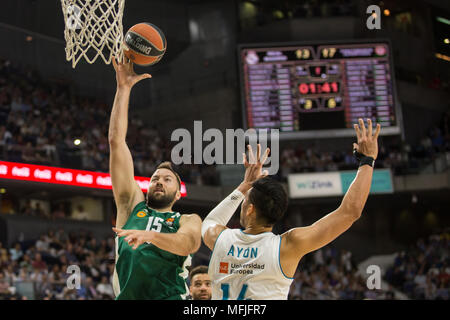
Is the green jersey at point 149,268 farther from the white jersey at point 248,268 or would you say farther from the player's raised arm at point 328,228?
the player's raised arm at point 328,228

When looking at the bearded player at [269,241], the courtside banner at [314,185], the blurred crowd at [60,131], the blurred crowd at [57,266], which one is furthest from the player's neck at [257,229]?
the courtside banner at [314,185]

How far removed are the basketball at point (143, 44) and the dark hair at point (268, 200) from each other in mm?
1861

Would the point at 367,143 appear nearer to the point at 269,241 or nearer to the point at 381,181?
the point at 269,241

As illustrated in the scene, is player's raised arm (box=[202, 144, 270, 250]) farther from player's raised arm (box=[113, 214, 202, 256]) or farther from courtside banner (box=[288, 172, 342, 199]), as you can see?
courtside banner (box=[288, 172, 342, 199])

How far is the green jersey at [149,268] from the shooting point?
3.63m

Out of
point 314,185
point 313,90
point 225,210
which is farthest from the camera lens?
point 314,185

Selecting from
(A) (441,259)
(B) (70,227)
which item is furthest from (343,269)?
(B) (70,227)

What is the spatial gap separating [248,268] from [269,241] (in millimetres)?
174

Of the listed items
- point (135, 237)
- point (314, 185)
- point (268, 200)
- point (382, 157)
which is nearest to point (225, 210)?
point (268, 200)

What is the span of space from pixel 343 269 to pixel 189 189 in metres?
4.90

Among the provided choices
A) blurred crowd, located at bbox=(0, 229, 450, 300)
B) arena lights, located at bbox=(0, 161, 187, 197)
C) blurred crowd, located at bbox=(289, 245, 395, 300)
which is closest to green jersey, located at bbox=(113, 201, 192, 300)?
blurred crowd, located at bbox=(0, 229, 450, 300)

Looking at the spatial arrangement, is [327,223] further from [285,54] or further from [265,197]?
[285,54]

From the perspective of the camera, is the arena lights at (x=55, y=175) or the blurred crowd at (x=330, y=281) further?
the blurred crowd at (x=330, y=281)

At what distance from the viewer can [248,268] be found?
3146 millimetres
